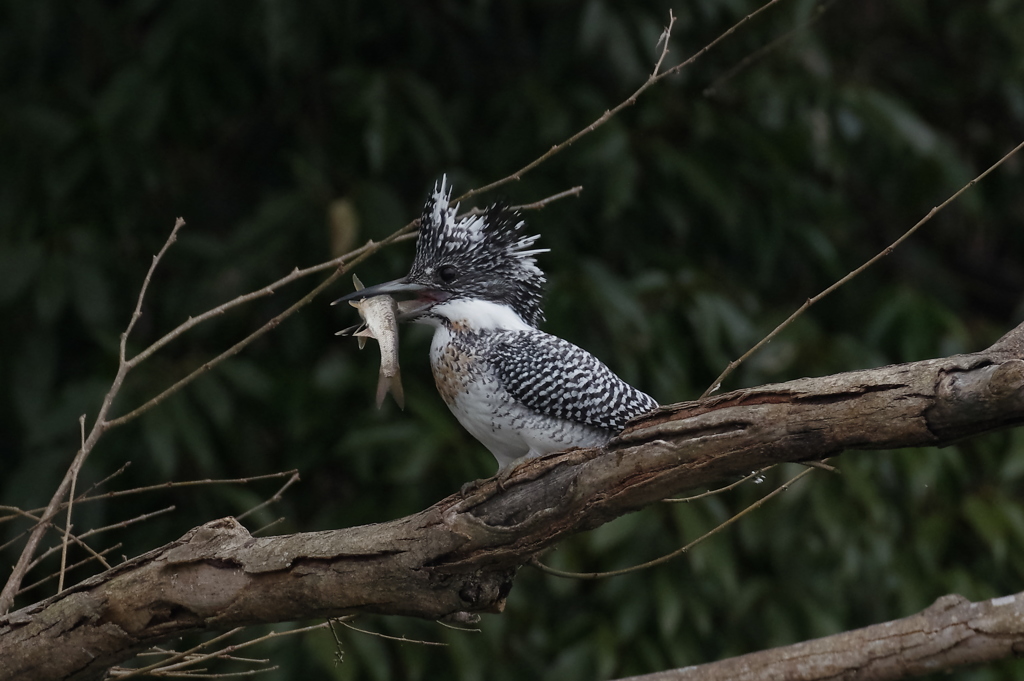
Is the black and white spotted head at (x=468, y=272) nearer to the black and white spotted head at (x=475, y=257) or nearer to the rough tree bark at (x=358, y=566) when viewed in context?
the black and white spotted head at (x=475, y=257)

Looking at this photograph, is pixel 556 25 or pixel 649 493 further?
pixel 556 25

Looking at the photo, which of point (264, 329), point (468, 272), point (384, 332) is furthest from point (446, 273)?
point (264, 329)

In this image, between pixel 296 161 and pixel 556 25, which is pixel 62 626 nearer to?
pixel 296 161

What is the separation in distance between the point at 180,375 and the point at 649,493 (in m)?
2.30

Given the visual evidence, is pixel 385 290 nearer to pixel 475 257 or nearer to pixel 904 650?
pixel 475 257

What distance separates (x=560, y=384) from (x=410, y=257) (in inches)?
57.9

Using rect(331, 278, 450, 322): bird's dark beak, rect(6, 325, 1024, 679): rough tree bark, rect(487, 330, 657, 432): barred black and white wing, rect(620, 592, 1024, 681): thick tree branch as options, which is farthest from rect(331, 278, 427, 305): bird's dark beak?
rect(620, 592, 1024, 681): thick tree branch

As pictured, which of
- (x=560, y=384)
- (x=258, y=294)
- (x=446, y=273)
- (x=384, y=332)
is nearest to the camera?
(x=258, y=294)

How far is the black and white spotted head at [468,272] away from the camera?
262 cm

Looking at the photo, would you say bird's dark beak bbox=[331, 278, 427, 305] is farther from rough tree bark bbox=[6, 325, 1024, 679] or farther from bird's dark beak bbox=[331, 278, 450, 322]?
rough tree bark bbox=[6, 325, 1024, 679]

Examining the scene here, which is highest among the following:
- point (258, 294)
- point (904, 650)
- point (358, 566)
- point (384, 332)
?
point (258, 294)

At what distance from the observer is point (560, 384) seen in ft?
8.08

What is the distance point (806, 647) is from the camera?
6.86ft

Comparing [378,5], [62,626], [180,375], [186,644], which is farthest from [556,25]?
[62,626]
